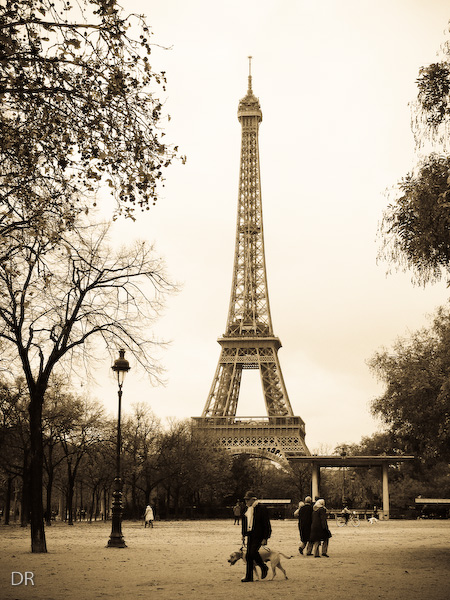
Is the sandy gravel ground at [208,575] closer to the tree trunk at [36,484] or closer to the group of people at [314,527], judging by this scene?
the group of people at [314,527]

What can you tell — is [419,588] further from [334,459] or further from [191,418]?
[191,418]

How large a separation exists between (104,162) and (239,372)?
3385 inches

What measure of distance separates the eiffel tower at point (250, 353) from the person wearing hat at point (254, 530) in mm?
64836

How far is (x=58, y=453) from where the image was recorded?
2768 inches

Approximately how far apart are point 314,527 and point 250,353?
241ft

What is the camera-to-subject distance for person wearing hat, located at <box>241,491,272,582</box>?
1531 cm

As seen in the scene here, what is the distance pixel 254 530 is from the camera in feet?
50.1

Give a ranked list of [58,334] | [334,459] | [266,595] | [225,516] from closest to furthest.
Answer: [266,595]
[58,334]
[334,459]
[225,516]

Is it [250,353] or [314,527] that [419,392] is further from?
[250,353]

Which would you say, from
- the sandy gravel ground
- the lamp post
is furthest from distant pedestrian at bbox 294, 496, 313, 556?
the lamp post

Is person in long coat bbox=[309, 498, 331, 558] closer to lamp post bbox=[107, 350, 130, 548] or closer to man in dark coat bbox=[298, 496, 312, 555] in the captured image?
man in dark coat bbox=[298, 496, 312, 555]

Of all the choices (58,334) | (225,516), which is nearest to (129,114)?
(58,334)

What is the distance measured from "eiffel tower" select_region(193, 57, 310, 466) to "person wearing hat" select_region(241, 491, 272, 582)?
6484 centimetres

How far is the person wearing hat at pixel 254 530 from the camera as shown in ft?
50.2
